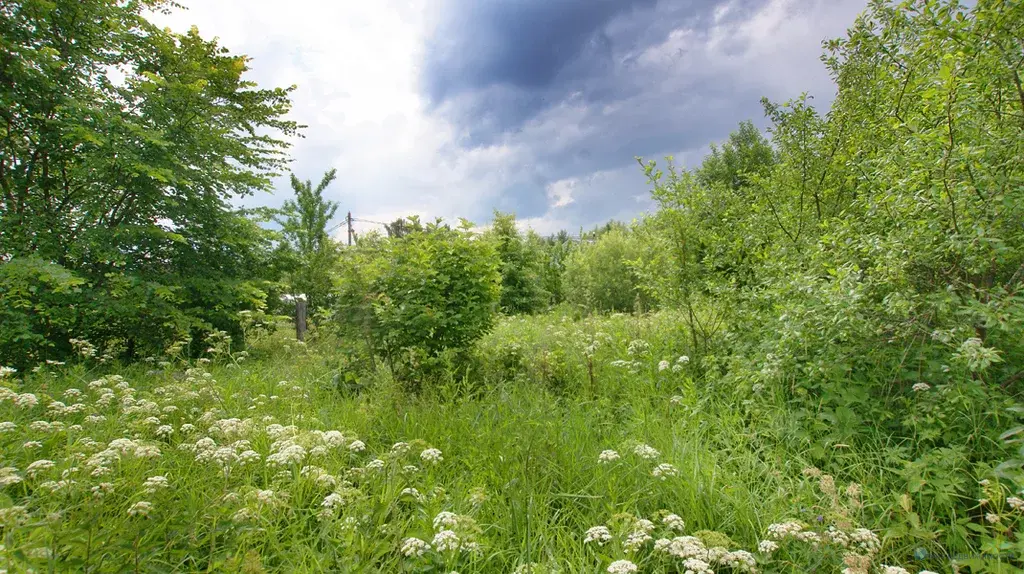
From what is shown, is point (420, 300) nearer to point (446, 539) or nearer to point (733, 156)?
point (446, 539)

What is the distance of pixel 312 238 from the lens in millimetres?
13734

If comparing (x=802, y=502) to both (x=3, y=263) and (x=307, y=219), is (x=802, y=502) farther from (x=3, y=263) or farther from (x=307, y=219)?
(x=307, y=219)

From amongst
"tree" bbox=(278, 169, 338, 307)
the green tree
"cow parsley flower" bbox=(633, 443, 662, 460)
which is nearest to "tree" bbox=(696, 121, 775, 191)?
the green tree

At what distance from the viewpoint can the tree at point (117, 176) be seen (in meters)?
5.75

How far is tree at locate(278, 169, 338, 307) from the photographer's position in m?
11.3

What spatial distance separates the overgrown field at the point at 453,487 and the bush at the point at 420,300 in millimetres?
513

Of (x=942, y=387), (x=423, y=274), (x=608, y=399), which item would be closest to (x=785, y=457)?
(x=942, y=387)

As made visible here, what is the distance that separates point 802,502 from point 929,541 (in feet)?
1.64

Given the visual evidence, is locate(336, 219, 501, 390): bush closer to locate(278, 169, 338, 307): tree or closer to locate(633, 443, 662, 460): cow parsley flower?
locate(633, 443, 662, 460): cow parsley flower

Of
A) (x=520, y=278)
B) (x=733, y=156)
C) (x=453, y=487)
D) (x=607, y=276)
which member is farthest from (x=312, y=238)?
(x=733, y=156)

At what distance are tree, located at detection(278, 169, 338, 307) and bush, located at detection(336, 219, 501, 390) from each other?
6.33m

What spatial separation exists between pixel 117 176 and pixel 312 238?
7.56 m

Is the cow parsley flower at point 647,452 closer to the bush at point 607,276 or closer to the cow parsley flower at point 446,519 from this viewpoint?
the cow parsley flower at point 446,519

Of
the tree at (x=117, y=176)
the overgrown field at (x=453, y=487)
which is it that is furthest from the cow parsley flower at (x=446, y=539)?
the tree at (x=117, y=176)
